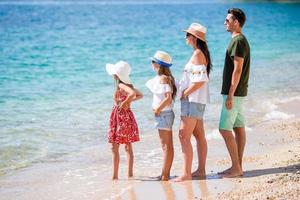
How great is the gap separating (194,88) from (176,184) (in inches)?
44.2

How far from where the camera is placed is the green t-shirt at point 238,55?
6.76m

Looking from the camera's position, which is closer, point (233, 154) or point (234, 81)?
point (234, 81)

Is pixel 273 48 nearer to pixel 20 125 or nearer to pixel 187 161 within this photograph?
pixel 20 125

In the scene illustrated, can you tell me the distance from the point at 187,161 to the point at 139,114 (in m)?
4.78

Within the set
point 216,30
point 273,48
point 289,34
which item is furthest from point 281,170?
point 216,30

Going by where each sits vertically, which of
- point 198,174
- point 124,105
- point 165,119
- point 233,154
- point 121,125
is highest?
point 124,105

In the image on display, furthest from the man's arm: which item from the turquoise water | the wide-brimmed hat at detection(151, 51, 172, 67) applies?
the turquoise water

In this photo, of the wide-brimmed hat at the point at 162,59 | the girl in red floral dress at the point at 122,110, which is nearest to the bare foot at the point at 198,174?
the girl in red floral dress at the point at 122,110

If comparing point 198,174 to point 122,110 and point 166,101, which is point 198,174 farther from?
point 122,110

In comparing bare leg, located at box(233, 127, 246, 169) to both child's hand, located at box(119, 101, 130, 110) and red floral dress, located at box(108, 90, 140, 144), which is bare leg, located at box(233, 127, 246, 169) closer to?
red floral dress, located at box(108, 90, 140, 144)

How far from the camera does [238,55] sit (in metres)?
6.76

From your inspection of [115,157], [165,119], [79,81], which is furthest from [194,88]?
[79,81]

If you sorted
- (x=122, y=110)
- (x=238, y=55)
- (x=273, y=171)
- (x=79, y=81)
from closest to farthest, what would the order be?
Answer: (x=238, y=55)
(x=273, y=171)
(x=122, y=110)
(x=79, y=81)

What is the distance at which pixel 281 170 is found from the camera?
23.3 feet
